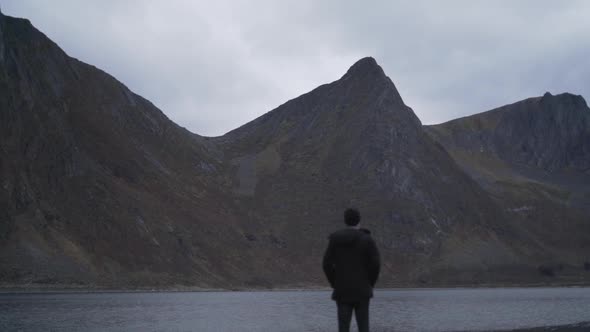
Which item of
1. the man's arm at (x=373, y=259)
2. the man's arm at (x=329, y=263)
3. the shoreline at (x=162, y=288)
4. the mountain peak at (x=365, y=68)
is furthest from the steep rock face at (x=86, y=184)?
the man's arm at (x=373, y=259)

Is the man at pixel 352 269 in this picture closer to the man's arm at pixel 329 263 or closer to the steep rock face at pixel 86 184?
the man's arm at pixel 329 263

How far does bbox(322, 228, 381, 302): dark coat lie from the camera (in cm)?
1025

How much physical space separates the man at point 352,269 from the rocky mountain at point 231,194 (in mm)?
84101

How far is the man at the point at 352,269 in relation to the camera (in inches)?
404

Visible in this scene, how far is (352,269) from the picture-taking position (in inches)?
408

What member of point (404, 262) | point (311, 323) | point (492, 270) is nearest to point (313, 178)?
point (404, 262)

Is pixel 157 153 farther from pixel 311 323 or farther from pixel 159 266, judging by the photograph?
pixel 311 323

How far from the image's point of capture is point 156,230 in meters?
119

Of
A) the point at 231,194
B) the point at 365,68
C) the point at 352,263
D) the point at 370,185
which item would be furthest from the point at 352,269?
the point at 365,68

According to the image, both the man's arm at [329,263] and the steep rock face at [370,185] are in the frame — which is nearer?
the man's arm at [329,263]

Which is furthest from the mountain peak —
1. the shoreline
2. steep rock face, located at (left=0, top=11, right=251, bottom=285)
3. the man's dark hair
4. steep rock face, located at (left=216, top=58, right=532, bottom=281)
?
the man's dark hair

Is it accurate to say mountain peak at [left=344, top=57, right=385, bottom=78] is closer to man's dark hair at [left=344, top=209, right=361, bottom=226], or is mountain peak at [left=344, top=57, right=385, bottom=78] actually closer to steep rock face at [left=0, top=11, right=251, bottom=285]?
steep rock face at [left=0, top=11, right=251, bottom=285]

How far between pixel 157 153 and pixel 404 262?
55741mm

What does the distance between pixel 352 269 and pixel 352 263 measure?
3.4 inches
